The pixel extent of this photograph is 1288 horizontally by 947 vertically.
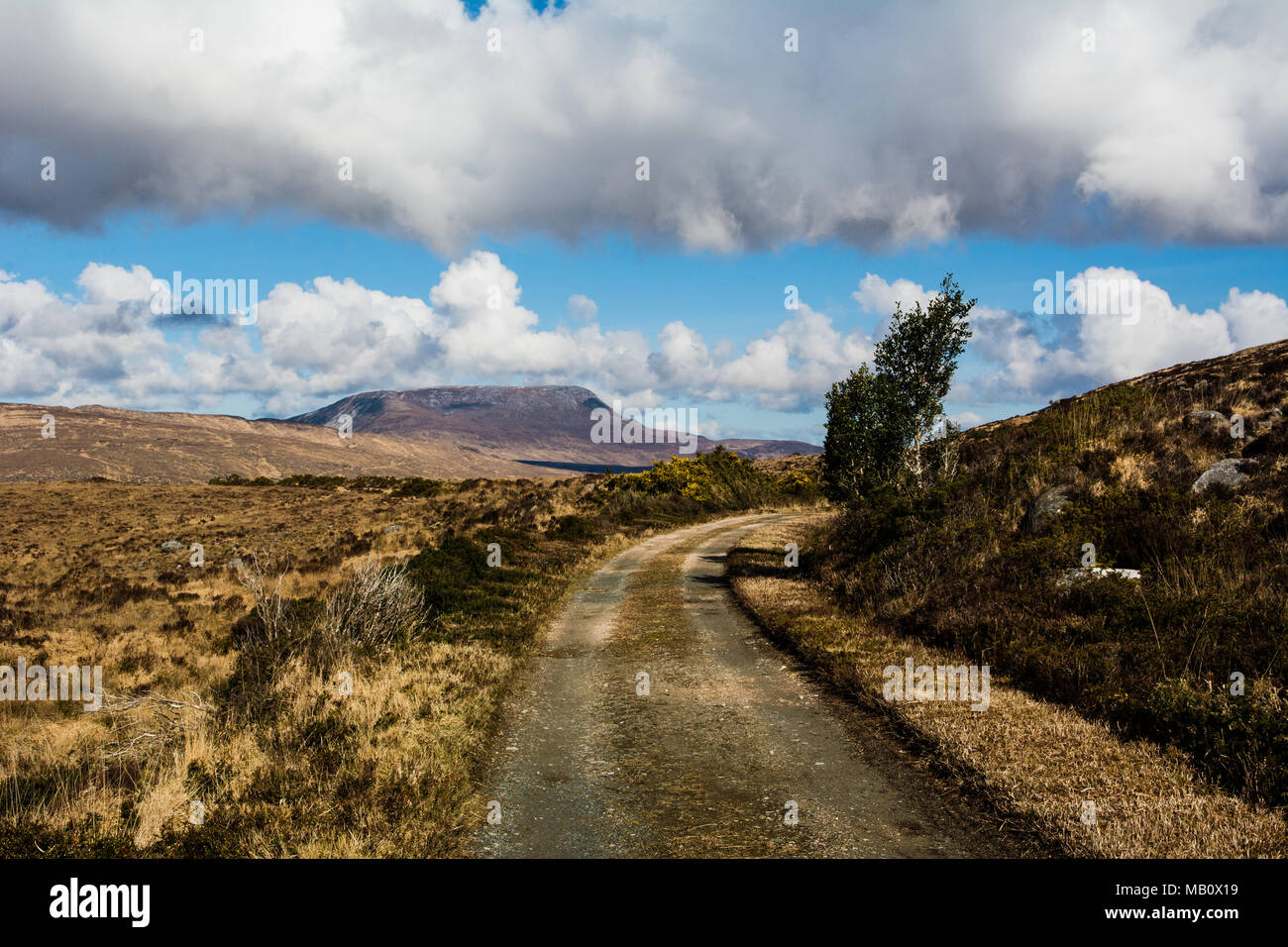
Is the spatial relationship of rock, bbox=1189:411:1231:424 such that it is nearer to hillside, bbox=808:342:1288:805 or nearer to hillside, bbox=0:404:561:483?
hillside, bbox=808:342:1288:805

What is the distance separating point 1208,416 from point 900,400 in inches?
276

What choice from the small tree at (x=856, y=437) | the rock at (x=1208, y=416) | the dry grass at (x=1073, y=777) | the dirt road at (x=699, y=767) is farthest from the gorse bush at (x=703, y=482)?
the dry grass at (x=1073, y=777)

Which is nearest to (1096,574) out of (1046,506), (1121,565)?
(1121,565)

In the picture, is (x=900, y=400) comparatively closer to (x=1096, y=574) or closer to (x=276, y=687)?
(x=1096, y=574)

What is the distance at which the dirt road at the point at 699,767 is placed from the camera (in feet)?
18.6

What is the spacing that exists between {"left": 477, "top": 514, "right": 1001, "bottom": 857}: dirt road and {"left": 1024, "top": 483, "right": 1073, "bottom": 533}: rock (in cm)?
597

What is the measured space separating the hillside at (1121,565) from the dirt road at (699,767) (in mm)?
2729

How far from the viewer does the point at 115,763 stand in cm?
824

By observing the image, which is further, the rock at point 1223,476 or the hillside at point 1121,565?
the rock at point 1223,476

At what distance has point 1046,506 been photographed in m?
13.6

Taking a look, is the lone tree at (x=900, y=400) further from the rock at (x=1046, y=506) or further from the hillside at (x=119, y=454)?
the hillside at (x=119, y=454)
